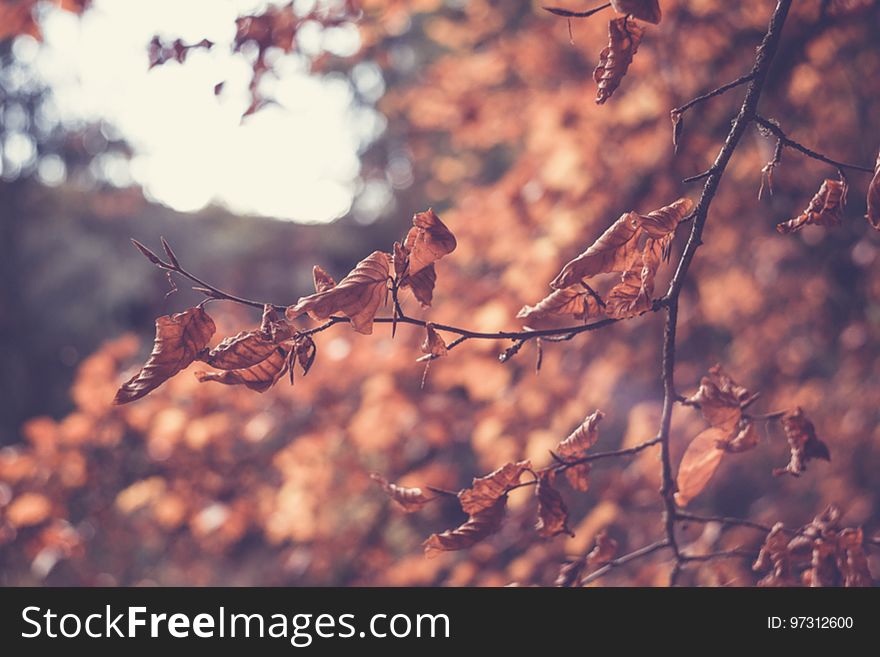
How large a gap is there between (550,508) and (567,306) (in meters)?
0.29

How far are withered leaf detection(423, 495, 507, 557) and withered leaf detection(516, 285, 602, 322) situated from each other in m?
0.26

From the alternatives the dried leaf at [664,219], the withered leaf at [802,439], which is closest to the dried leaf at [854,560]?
the withered leaf at [802,439]

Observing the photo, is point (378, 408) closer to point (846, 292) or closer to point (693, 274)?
point (693, 274)

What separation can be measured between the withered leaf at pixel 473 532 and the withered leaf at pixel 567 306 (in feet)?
0.85

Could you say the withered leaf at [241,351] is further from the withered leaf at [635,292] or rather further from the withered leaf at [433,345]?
the withered leaf at [635,292]

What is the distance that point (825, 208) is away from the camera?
806 mm

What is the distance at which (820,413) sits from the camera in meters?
3.10

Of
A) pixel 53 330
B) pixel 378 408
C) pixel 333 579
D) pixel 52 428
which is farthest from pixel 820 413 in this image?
pixel 53 330

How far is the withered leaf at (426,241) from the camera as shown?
76cm

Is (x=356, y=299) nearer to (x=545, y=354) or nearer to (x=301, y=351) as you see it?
(x=301, y=351)

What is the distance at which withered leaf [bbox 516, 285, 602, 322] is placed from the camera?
2.60 ft

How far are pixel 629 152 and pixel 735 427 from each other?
1833 millimetres

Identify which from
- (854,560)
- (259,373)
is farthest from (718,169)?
(854,560)

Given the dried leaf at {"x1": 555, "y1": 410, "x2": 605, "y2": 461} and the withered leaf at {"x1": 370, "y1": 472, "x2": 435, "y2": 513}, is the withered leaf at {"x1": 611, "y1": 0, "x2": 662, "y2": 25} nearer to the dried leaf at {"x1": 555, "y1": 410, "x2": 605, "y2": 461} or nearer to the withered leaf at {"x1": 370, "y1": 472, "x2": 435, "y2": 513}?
the dried leaf at {"x1": 555, "y1": 410, "x2": 605, "y2": 461}
